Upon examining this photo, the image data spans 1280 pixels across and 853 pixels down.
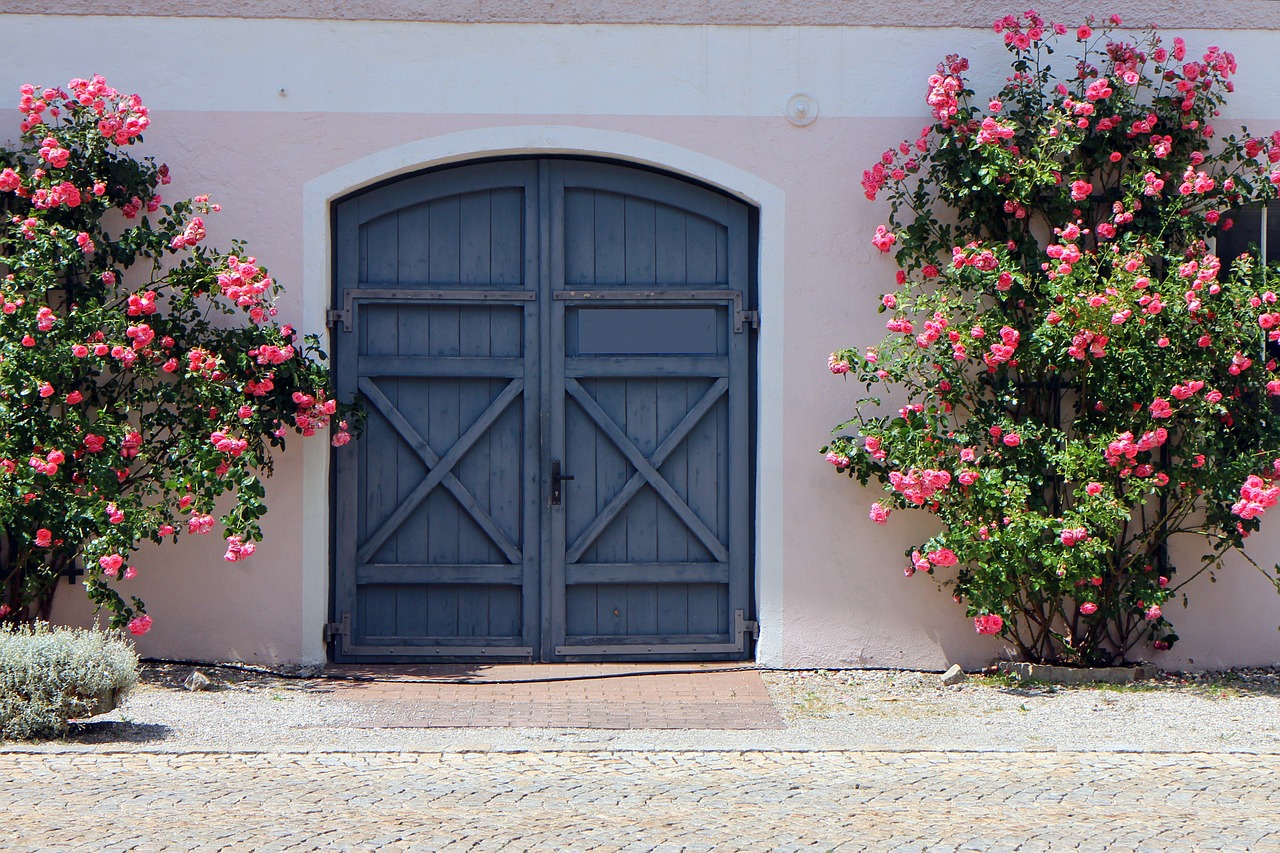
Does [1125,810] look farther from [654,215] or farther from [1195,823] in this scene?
[654,215]

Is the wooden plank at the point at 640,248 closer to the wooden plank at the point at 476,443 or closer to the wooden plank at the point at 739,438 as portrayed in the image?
the wooden plank at the point at 739,438

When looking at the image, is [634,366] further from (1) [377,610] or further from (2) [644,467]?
(1) [377,610]

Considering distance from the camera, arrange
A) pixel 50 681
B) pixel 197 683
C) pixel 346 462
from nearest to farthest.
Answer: pixel 50 681
pixel 197 683
pixel 346 462

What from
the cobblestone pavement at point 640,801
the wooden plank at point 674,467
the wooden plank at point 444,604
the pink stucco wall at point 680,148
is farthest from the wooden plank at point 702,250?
the cobblestone pavement at point 640,801

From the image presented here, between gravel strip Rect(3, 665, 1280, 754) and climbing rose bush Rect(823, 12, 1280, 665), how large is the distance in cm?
45

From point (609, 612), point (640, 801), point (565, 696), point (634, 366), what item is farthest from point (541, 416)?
point (640, 801)

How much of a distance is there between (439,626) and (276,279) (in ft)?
6.71

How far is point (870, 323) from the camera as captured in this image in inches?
300

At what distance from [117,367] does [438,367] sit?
1.62 metres

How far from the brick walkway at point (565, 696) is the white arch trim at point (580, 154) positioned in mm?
438

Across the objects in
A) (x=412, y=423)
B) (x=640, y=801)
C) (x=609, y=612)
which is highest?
(x=412, y=423)

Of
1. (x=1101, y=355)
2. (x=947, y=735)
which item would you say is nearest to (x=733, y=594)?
(x=947, y=735)

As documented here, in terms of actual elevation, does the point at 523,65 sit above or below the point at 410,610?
above

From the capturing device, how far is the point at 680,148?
7578 mm
